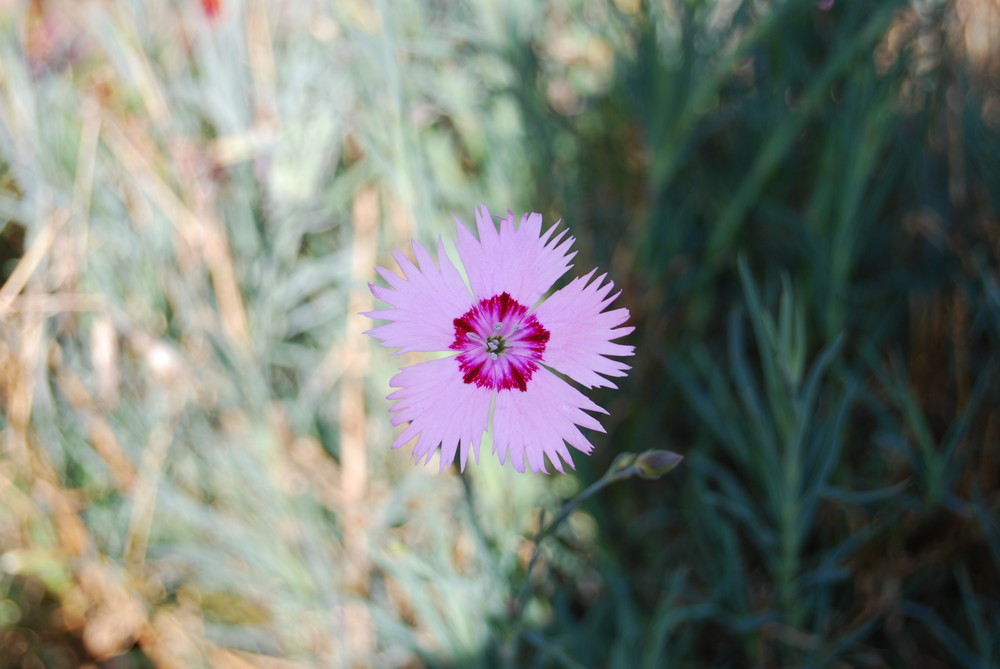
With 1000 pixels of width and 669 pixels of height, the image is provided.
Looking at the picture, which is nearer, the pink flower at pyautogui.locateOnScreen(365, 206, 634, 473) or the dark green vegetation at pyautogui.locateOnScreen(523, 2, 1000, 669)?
the pink flower at pyautogui.locateOnScreen(365, 206, 634, 473)

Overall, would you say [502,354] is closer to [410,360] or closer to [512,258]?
[512,258]

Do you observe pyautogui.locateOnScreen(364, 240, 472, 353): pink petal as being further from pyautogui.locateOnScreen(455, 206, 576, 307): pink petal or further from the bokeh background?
the bokeh background

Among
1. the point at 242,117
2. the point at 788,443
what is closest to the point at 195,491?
the point at 242,117

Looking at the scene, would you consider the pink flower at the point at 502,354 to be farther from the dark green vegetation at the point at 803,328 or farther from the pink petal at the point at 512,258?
the dark green vegetation at the point at 803,328

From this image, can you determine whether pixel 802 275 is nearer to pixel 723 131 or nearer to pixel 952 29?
pixel 723 131

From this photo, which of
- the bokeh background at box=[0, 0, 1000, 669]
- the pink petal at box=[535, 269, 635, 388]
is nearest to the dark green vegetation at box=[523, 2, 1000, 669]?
the bokeh background at box=[0, 0, 1000, 669]
